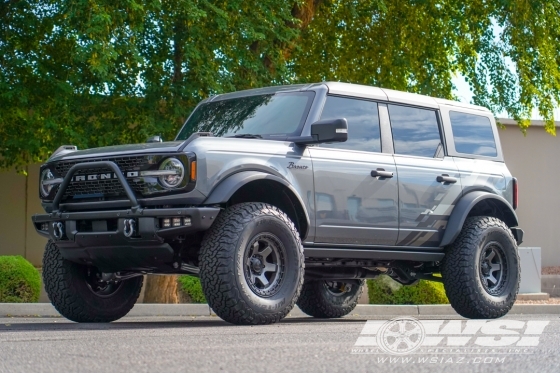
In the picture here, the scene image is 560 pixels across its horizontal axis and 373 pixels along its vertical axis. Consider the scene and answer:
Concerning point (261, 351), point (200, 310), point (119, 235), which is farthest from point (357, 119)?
point (200, 310)

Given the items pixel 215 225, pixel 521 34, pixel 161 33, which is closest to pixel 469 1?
pixel 521 34

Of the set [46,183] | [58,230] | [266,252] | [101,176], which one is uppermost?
[101,176]

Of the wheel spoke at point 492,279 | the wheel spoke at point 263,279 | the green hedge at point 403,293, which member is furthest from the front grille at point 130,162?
the green hedge at point 403,293

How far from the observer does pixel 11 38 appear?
15.5 meters

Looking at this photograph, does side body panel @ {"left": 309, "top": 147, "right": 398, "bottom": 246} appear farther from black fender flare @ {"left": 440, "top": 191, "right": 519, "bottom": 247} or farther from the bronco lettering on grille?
the bronco lettering on grille

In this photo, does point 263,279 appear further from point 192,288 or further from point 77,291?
point 192,288

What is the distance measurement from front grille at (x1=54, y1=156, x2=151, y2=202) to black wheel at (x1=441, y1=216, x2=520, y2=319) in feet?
11.6

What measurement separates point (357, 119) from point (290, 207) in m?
1.29

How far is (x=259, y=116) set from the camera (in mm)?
9578

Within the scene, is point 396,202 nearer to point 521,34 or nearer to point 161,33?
point 161,33

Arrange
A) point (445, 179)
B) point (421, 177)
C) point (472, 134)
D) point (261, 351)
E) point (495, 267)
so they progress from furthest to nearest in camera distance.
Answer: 1. point (472, 134)
2. point (495, 267)
3. point (445, 179)
4. point (421, 177)
5. point (261, 351)

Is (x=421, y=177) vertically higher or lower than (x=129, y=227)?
higher

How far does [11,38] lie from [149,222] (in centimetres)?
835

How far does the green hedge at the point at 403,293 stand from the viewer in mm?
14938
